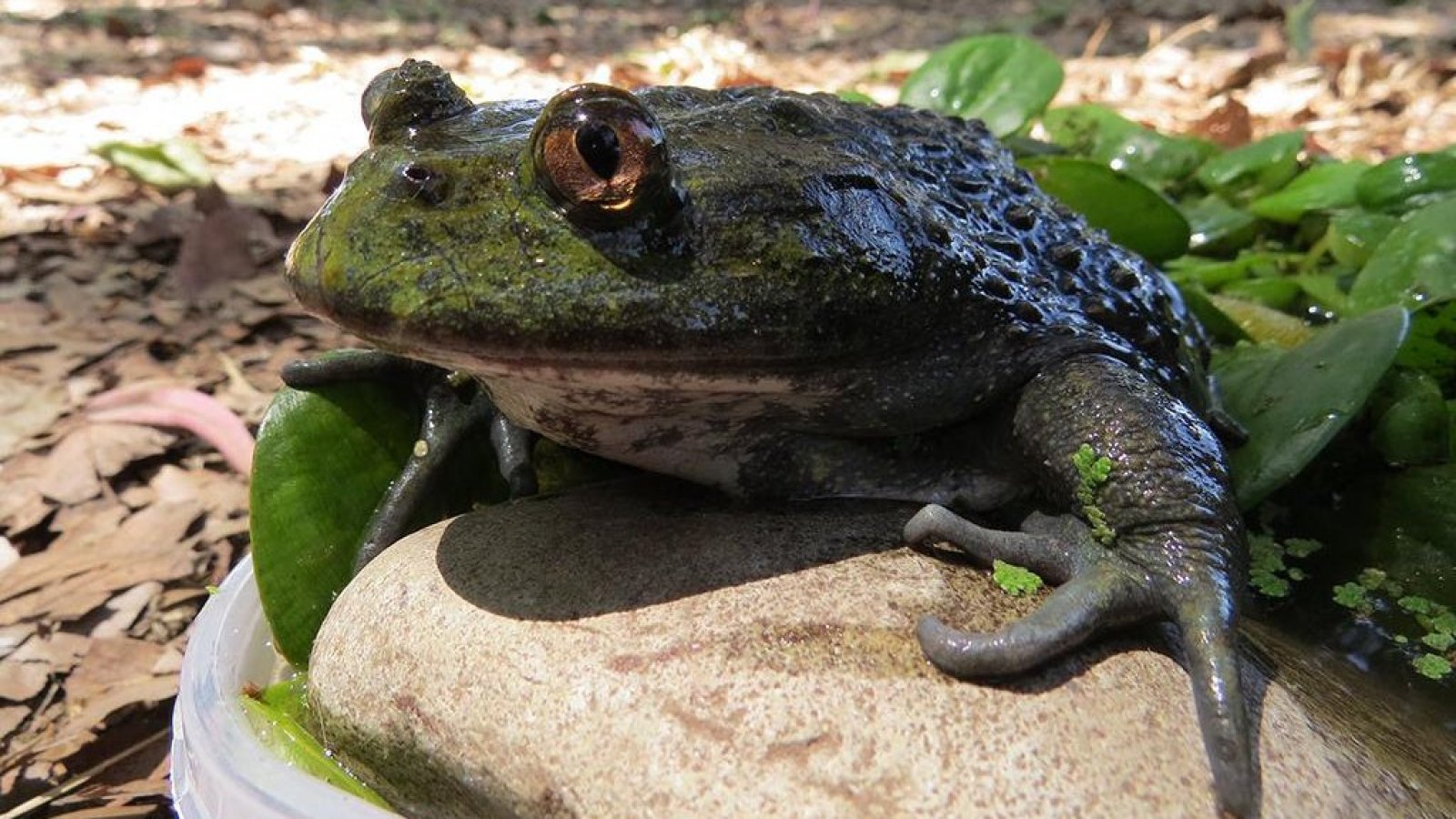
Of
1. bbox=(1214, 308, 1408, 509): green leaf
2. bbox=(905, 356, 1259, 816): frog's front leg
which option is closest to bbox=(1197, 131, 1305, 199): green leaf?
bbox=(1214, 308, 1408, 509): green leaf

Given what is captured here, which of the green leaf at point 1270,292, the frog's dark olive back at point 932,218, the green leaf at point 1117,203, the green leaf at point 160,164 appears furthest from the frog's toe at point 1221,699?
the green leaf at point 160,164

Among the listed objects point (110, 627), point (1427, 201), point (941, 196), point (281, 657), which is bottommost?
point (110, 627)

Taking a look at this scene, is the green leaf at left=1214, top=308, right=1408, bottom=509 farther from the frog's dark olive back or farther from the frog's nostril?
the frog's nostril

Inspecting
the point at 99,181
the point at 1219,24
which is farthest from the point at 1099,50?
the point at 99,181

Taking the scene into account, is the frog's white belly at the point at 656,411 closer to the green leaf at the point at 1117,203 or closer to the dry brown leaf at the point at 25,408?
the green leaf at the point at 1117,203

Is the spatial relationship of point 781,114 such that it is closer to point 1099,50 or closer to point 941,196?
point 941,196
